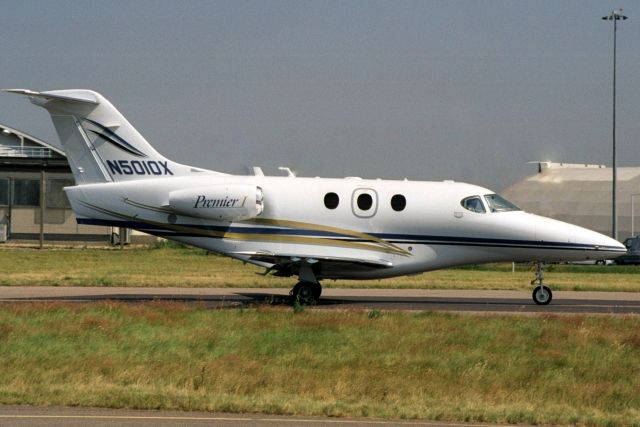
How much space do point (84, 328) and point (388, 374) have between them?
21.8 feet

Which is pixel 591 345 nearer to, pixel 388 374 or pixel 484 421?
pixel 388 374

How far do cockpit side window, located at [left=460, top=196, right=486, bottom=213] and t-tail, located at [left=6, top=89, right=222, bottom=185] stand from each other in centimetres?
735

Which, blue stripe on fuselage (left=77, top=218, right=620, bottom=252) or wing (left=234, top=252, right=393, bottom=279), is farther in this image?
blue stripe on fuselage (left=77, top=218, right=620, bottom=252)

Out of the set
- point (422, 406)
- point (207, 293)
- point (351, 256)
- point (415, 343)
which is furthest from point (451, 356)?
point (207, 293)

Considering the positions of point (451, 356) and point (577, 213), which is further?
point (577, 213)

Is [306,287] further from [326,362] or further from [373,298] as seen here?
[326,362]

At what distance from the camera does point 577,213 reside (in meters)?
81.5

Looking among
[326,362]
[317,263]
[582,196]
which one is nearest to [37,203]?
[582,196]

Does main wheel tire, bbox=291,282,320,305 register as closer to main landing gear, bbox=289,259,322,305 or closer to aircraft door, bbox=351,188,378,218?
main landing gear, bbox=289,259,322,305

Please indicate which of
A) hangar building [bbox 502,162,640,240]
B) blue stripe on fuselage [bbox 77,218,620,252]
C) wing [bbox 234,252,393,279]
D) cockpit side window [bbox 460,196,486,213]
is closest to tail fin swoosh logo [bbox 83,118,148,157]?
blue stripe on fuselage [bbox 77,218,620,252]

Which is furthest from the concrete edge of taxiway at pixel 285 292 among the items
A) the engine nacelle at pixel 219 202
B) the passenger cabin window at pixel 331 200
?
the passenger cabin window at pixel 331 200

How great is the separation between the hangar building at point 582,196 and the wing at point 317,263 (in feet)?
184

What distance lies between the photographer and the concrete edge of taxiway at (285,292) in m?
29.4

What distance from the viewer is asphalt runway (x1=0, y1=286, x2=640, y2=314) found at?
86.1 feet
